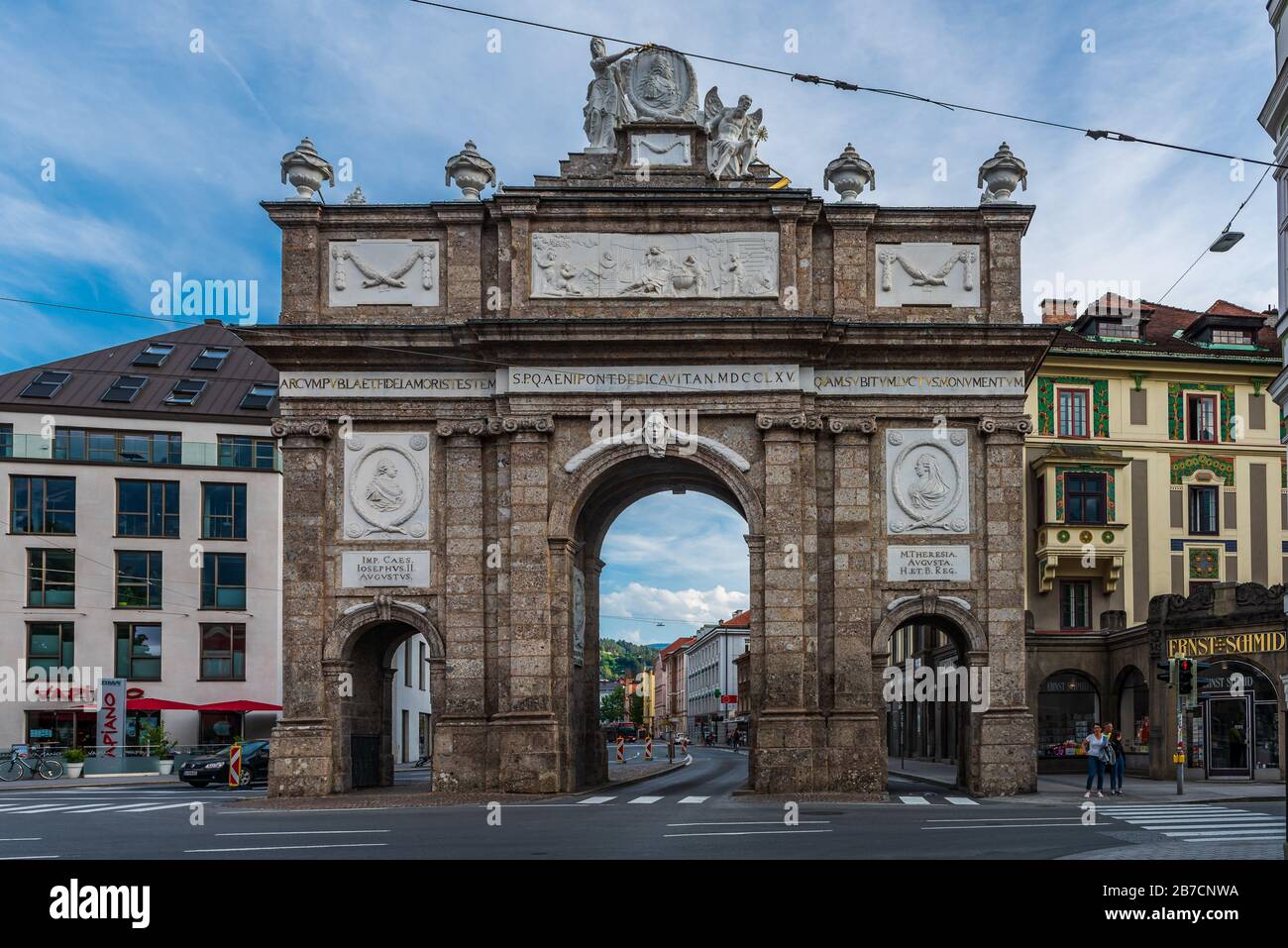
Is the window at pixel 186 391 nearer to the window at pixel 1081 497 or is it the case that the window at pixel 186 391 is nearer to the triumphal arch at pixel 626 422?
the triumphal arch at pixel 626 422

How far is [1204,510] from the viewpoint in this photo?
47625 mm

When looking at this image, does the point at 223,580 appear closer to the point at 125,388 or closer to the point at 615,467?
the point at 125,388

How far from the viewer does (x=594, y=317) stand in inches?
1175

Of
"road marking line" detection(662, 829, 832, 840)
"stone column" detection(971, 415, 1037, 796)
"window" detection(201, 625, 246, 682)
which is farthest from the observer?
"window" detection(201, 625, 246, 682)

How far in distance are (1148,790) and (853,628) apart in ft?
29.4

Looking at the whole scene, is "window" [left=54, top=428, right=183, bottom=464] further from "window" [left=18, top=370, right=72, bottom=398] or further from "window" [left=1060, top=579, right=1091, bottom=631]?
"window" [left=1060, top=579, right=1091, bottom=631]

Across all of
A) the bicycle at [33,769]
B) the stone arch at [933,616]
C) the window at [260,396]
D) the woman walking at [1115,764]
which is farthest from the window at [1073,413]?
the bicycle at [33,769]

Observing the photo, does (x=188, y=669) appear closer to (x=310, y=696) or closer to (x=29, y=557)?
(x=29, y=557)

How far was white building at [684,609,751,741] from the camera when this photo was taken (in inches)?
4964

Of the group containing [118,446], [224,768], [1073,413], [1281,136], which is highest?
[1281,136]

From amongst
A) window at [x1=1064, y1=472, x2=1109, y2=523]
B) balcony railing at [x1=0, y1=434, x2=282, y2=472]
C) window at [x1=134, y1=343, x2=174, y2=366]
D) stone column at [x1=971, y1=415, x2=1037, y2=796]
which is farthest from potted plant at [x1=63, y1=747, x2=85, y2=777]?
window at [x1=1064, y1=472, x2=1109, y2=523]

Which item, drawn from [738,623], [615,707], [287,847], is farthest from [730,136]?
[615,707]

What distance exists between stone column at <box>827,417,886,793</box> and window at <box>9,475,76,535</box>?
34569mm
